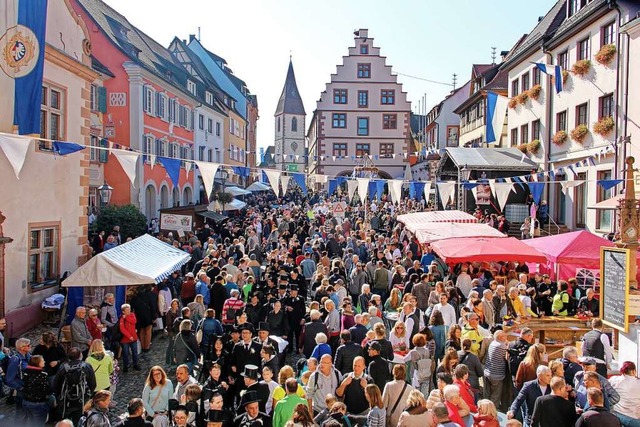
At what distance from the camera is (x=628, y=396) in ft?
24.2

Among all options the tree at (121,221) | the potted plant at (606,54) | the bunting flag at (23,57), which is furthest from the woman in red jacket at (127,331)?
the potted plant at (606,54)

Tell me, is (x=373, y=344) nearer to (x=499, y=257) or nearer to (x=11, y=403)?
(x=11, y=403)

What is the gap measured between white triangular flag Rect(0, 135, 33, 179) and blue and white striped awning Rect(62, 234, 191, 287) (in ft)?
8.37

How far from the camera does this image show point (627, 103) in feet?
65.7

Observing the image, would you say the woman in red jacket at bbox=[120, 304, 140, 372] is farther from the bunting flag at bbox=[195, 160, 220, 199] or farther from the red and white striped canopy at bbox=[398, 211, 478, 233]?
the red and white striped canopy at bbox=[398, 211, 478, 233]

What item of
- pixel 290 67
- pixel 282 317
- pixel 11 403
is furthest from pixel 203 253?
pixel 290 67

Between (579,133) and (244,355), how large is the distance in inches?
752

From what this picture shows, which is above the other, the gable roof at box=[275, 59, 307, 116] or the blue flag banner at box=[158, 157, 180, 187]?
the gable roof at box=[275, 59, 307, 116]

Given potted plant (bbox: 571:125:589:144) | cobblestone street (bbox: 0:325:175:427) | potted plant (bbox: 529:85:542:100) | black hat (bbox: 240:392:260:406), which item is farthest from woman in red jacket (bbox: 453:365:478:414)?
potted plant (bbox: 529:85:542:100)

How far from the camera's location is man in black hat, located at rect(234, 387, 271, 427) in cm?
666

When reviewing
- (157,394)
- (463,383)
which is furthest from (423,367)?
(157,394)

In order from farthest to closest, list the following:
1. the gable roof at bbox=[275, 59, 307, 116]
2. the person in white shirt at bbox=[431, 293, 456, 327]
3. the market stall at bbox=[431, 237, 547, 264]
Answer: the gable roof at bbox=[275, 59, 307, 116], the market stall at bbox=[431, 237, 547, 264], the person in white shirt at bbox=[431, 293, 456, 327]

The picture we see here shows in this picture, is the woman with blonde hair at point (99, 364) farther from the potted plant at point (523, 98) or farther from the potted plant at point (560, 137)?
the potted plant at point (523, 98)

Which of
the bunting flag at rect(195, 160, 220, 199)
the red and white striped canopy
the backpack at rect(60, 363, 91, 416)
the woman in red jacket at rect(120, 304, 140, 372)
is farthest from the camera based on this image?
the red and white striped canopy
